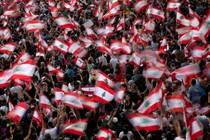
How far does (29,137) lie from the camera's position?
400 inches

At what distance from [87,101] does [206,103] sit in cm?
250

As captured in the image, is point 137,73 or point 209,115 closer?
point 209,115

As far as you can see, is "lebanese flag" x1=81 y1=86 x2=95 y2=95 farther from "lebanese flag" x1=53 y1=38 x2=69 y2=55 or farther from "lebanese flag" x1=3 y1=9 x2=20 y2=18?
"lebanese flag" x1=3 y1=9 x2=20 y2=18

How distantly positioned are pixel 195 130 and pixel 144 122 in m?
1.09

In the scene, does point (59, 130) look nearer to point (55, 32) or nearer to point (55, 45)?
point (55, 45)

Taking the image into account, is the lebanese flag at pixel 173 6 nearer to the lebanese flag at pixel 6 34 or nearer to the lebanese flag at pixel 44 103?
the lebanese flag at pixel 6 34

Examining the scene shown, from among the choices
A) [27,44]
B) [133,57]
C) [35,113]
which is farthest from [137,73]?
[27,44]

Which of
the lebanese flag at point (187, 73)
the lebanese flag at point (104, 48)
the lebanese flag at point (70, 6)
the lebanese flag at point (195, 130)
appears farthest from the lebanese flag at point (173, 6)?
the lebanese flag at point (195, 130)

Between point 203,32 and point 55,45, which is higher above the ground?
point 203,32

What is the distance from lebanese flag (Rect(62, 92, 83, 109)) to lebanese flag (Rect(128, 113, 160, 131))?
1668 mm

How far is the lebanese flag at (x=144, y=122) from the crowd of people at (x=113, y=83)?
0.06 ft

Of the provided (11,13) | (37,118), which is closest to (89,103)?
(37,118)

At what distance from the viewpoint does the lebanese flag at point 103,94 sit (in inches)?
407

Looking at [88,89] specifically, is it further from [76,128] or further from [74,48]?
[74,48]
